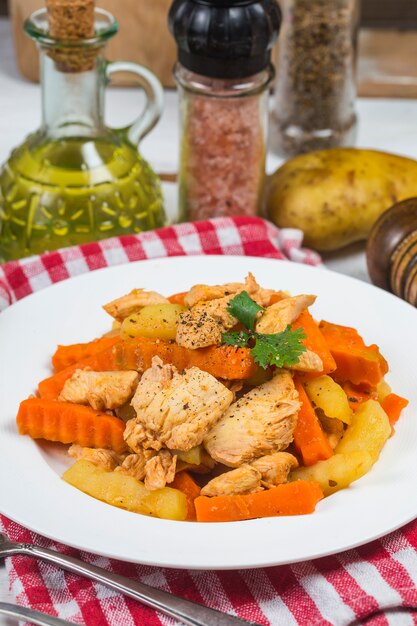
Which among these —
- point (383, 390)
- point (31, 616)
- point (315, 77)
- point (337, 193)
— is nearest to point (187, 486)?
point (31, 616)

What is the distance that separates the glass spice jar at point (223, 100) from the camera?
2631mm

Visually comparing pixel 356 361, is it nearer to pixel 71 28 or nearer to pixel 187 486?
pixel 187 486

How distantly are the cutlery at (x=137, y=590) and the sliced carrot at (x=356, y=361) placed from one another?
63 cm

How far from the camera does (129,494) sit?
178cm

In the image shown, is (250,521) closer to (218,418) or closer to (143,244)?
(218,418)

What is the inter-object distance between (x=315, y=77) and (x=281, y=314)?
5.30 feet

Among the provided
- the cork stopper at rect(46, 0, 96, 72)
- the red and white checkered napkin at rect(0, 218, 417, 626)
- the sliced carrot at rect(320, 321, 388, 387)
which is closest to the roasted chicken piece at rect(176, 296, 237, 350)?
the sliced carrot at rect(320, 321, 388, 387)

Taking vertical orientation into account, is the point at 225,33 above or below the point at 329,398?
above

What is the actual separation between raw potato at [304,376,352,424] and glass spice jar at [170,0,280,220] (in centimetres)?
103

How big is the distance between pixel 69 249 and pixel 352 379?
98 cm

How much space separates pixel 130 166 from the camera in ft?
9.30

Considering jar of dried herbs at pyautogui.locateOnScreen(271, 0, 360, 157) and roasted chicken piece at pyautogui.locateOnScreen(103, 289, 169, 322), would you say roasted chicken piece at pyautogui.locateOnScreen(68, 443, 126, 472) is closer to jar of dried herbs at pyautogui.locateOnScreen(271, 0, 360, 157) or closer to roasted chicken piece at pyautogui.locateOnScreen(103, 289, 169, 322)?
roasted chicken piece at pyautogui.locateOnScreen(103, 289, 169, 322)

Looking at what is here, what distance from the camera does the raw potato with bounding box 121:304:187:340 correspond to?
2035mm

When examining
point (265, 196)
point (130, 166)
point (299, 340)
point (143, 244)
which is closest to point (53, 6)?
point (130, 166)
